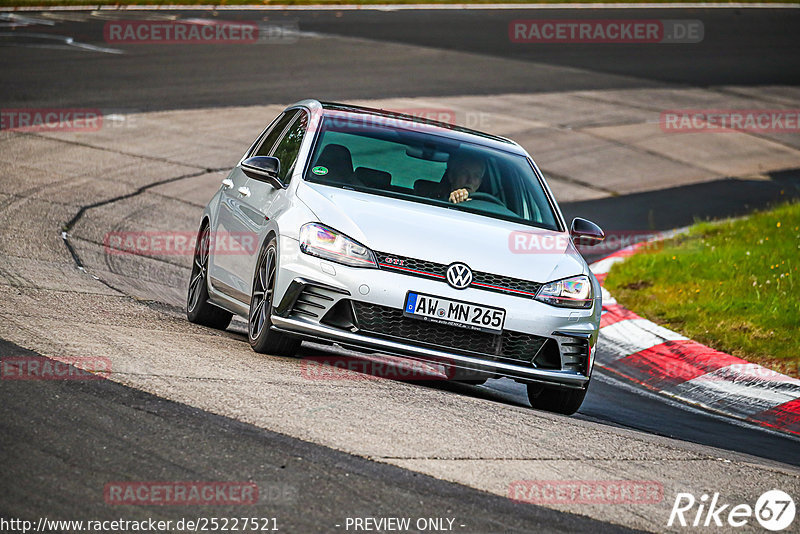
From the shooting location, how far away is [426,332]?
6.79 meters

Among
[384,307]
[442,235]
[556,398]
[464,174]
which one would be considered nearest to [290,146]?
[464,174]

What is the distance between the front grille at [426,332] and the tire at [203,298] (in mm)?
2217

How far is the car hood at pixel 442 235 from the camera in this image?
6859 millimetres

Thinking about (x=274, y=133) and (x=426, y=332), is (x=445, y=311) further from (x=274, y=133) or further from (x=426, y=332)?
(x=274, y=133)

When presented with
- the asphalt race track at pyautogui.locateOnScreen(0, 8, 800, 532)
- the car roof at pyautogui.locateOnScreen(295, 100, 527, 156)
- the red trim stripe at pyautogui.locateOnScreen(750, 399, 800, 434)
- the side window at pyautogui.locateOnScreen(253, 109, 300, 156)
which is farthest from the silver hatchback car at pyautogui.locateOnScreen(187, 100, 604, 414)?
the red trim stripe at pyautogui.locateOnScreen(750, 399, 800, 434)

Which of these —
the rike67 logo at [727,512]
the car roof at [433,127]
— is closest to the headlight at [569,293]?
the car roof at [433,127]

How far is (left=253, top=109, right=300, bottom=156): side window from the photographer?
28.8ft

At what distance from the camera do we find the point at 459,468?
527 cm

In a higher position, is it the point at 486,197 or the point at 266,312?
the point at 486,197

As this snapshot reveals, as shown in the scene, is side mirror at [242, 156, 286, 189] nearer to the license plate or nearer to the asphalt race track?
the asphalt race track

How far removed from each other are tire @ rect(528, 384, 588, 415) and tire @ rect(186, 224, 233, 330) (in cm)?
246

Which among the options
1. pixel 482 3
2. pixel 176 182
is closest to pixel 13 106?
pixel 176 182

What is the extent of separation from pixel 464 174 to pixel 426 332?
1645 millimetres

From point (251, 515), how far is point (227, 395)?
154cm
